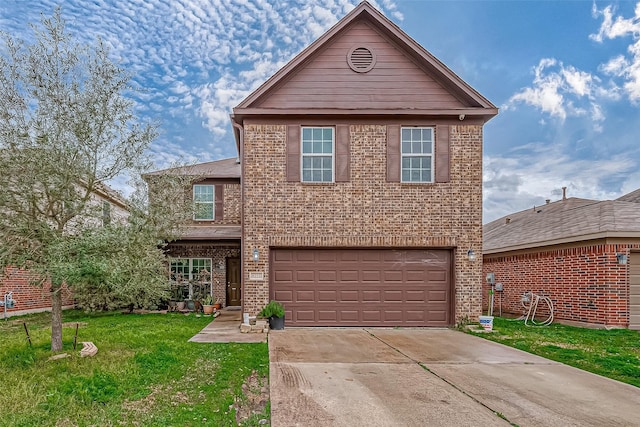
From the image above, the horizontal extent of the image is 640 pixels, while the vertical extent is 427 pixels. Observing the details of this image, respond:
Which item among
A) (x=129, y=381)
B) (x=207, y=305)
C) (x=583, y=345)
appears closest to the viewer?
(x=129, y=381)

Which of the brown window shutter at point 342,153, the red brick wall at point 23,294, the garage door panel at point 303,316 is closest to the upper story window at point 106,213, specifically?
the garage door panel at point 303,316

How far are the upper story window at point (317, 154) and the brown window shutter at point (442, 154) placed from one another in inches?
108

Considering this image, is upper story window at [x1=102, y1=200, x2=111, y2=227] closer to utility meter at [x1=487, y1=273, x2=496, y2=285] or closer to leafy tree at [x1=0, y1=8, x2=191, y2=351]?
leafy tree at [x1=0, y1=8, x2=191, y2=351]

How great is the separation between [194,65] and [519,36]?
1326 cm

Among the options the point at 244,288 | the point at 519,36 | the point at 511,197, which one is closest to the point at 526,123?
the point at 519,36

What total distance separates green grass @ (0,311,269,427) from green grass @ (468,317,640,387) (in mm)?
5162

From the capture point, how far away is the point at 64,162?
6094mm

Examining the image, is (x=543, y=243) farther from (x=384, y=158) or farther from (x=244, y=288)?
(x=244, y=288)

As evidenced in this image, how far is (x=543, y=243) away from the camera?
12320mm

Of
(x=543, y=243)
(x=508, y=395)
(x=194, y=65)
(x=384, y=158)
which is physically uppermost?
(x=194, y=65)

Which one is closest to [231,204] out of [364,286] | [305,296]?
[305,296]

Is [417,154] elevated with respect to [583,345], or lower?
elevated

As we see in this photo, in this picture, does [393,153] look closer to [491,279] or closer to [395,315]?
[395,315]

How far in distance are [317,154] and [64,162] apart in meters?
5.97
